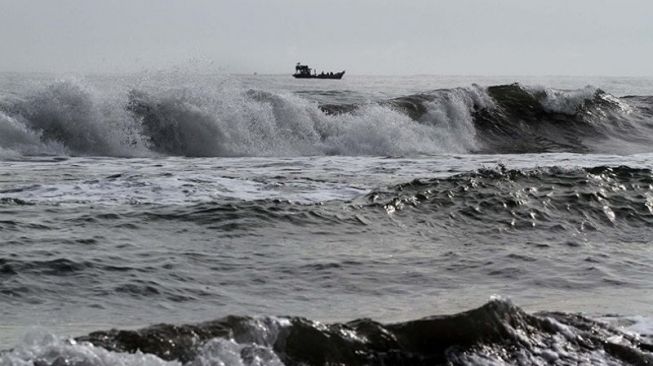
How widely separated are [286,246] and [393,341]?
3.08m

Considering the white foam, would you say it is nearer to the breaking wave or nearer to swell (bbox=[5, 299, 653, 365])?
swell (bbox=[5, 299, 653, 365])

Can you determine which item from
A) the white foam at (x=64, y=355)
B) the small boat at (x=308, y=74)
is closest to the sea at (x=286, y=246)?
the white foam at (x=64, y=355)

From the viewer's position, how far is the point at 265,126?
1777 centimetres

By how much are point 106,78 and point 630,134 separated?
14105 millimetres

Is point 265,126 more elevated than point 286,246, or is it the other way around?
point 265,126

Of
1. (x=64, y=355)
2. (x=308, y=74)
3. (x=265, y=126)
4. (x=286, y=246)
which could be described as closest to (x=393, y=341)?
(x=64, y=355)

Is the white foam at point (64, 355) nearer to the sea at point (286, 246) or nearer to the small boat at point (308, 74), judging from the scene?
the sea at point (286, 246)

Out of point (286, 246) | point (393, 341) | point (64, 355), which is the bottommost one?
point (286, 246)

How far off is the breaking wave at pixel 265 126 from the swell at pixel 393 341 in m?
10.7

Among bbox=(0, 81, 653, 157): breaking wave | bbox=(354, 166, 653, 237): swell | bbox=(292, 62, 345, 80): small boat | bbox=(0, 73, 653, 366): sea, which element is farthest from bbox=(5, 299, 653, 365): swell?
bbox=(292, 62, 345, 80): small boat

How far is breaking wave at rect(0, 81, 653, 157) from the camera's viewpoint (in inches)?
623

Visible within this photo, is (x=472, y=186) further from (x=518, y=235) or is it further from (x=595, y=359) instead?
(x=595, y=359)

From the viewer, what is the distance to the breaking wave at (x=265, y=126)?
15.8 metres

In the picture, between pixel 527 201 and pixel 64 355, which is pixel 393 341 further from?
pixel 527 201
